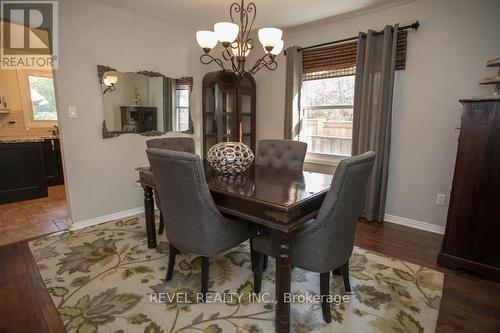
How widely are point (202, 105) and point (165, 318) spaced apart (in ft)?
9.62

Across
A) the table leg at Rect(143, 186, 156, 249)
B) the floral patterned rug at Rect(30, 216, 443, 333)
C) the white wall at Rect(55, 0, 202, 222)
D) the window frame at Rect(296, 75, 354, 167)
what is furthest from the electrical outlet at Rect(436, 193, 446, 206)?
the white wall at Rect(55, 0, 202, 222)

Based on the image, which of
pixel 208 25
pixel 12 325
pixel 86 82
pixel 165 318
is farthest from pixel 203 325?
pixel 208 25

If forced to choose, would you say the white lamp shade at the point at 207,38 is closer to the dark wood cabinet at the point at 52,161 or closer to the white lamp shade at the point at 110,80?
the white lamp shade at the point at 110,80

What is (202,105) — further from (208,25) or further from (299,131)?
(299,131)

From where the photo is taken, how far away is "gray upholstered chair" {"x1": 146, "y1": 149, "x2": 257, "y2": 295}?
4.76ft

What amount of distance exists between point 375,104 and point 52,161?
196 inches

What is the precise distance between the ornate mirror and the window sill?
1.73 m

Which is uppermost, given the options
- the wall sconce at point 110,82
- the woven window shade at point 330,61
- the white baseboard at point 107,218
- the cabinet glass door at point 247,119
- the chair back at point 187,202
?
the woven window shade at point 330,61

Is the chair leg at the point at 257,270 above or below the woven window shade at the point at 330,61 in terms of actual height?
below

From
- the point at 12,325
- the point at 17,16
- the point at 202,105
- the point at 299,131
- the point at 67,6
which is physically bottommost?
the point at 12,325

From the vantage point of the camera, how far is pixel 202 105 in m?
3.90

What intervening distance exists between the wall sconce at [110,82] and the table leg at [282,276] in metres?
2.63

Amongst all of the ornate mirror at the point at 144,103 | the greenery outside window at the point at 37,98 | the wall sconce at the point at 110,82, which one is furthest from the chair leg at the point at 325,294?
the greenery outside window at the point at 37,98

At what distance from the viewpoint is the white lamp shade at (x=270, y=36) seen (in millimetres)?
1937
